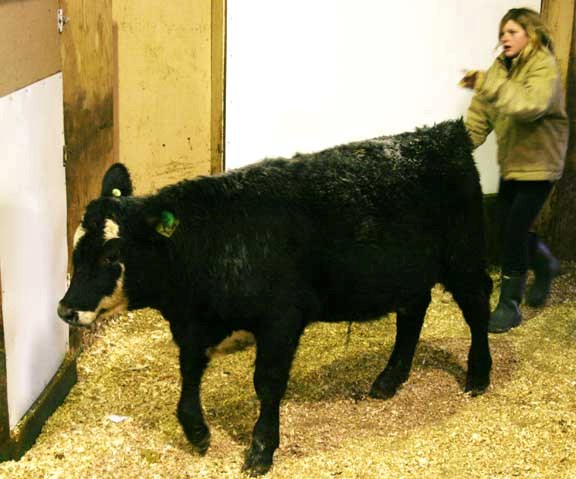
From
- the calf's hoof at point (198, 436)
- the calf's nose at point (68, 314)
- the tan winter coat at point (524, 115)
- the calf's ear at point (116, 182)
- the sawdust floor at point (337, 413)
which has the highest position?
the tan winter coat at point (524, 115)

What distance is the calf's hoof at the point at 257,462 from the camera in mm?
4312

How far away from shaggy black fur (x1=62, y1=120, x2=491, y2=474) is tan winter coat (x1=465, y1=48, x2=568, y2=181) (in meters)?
0.54

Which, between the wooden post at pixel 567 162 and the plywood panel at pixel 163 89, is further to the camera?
the wooden post at pixel 567 162

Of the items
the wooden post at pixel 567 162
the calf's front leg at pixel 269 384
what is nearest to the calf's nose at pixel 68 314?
the calf's front leg at pixel 269 384

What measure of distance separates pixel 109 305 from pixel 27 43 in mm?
1301

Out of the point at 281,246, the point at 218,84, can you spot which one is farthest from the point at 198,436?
the point at 218,84

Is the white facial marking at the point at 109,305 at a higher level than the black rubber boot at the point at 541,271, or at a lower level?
higher

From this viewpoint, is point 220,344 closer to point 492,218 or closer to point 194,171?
point 194,171

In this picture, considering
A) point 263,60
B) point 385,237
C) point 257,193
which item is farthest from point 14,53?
point 263,60

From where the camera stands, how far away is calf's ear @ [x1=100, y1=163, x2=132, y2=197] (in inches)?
174

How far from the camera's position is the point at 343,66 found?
6652 millimetres

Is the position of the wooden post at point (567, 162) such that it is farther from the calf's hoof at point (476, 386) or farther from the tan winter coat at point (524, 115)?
the calf's hoof at point (476, 386)

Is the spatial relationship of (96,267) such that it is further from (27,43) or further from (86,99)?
(86,99)

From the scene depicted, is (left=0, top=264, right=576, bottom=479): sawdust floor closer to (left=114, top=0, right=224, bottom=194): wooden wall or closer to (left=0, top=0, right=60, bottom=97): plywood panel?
(left=114, top=0, right=224, bottom=194): wooden wall
